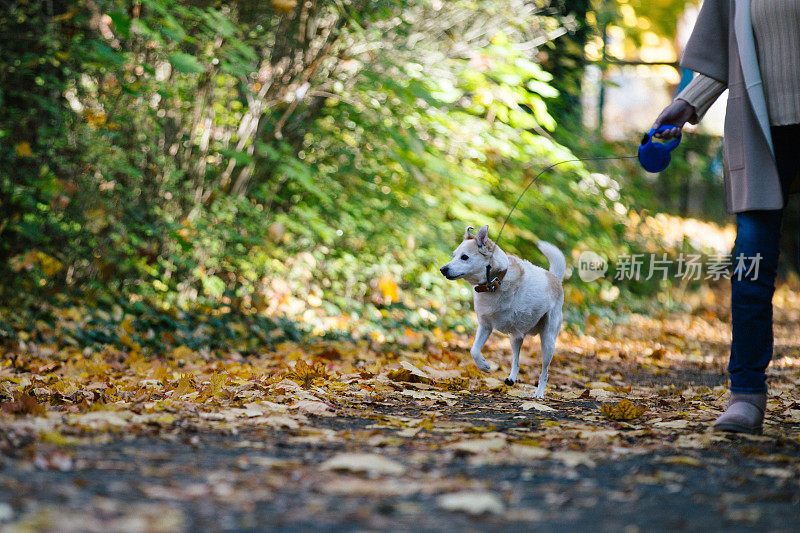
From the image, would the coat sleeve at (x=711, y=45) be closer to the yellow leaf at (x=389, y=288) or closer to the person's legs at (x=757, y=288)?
the person's legs at (x=757, y=288)

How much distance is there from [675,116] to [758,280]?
840 mm

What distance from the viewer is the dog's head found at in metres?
4.60

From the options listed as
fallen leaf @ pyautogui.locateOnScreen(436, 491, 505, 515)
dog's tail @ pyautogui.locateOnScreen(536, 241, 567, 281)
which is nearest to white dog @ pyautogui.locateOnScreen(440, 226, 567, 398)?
dog's tail @ pyautogui.locateOnScreen(536, 241, 567, 281)

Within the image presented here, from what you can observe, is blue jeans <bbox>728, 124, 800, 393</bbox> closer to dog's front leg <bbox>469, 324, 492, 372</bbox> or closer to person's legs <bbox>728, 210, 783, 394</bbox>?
person's legs <bbox>728, 210, 783, 394</bbox>

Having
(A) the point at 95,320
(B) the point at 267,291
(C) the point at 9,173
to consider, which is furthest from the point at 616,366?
(C) the point at 9,173

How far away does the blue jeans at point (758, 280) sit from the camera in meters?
3.24

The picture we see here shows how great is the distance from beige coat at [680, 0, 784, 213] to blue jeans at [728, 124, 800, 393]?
0.09 meters

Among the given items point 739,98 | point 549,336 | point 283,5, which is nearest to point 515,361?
point 549,336

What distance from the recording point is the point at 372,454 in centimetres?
254

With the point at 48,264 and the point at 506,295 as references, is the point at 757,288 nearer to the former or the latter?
the point at 506,295

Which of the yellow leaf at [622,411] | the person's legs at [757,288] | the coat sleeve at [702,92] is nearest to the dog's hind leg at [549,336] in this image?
the yellow leaf at [622,411]

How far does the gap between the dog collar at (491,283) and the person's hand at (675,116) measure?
4.09ft

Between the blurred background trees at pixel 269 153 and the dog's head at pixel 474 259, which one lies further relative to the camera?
the blurred background trees at pixel 269 153

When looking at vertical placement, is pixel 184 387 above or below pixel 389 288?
below
